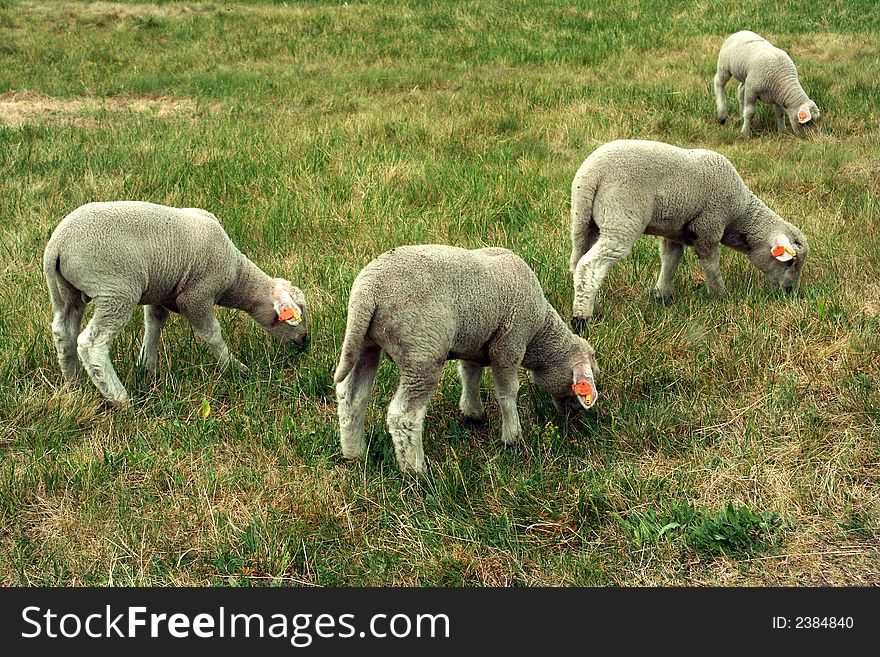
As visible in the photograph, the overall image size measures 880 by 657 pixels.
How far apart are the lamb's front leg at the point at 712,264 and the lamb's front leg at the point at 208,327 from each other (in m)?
3.30

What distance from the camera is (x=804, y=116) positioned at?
32.4 feet

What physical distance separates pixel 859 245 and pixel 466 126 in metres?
5.15

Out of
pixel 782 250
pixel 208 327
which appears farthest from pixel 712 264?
pixel 208 327

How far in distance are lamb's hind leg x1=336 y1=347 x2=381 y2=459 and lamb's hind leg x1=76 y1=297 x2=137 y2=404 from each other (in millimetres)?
1408

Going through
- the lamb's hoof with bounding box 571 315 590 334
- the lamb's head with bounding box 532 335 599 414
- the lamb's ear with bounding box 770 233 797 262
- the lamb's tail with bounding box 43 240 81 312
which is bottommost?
the lamb's hoof with bounding box 571 315 590 334

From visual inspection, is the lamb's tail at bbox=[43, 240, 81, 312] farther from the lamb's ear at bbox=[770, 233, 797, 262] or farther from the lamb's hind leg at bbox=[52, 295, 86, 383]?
the lamb's ear at bbox=[770, 233, 797, 262]

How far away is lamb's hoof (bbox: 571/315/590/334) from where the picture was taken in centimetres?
562

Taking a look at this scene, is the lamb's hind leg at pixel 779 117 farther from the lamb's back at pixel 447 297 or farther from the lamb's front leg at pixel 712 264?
the lamb's back at pixel 447 297

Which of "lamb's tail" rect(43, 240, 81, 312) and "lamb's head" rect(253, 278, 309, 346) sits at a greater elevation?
"lamb's tail" rect(43, 240, 81, 312)

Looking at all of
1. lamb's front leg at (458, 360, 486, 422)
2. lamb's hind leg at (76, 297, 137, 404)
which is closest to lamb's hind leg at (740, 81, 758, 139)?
lamb's front leg at (458, 360, 486, 422)

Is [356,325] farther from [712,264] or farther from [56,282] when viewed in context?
[712,264]

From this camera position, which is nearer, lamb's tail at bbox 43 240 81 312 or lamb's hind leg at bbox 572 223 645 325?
lamb's tail at bbox 43 240 81 312

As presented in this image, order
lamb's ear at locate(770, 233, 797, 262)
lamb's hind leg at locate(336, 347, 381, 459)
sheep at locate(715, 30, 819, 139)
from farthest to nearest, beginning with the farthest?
sheep at locate(715, 30, 819, 139) < lamb's ear at locate(770, 233, 797, 262) < lamb's hind leg at locate(336, 347, 381, 459)

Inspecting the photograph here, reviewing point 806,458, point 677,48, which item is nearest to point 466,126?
point 677,48
